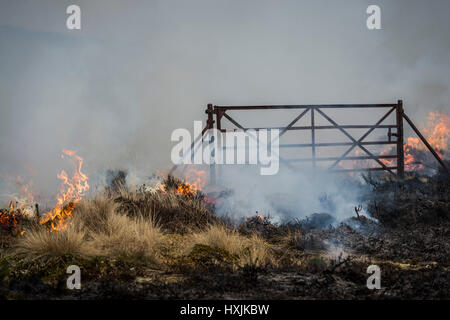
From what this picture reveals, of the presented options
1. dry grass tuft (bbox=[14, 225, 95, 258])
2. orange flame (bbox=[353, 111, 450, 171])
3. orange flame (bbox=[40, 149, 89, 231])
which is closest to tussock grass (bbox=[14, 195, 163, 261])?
dry grass tuft (bbox=[14, 225, 95, 258])

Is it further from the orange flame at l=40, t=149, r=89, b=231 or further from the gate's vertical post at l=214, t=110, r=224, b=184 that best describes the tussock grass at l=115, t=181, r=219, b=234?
the gate's vertical post at l=214, t=110, r=224, b=184

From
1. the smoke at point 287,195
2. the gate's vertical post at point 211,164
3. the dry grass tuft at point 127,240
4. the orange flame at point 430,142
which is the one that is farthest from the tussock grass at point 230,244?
the orange flame at point 430,142

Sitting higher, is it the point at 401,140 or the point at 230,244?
the point at 401,140

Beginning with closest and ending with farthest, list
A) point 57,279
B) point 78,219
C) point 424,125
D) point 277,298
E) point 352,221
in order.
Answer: point 277,298
point 57,279
point 78,219
point 352,221
point 424,125

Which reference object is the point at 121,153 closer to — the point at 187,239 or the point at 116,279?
the point at 187,239

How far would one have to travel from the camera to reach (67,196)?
7.02 meters

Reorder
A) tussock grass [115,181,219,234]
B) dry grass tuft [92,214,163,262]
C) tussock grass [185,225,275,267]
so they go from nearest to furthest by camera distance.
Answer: dry grass tuft [92,214,163,262] < tussock grass [185,225,275,267] < tussock grass [115,181,219,234]

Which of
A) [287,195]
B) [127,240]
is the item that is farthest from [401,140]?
[127,240]

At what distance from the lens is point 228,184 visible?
9.51 metres

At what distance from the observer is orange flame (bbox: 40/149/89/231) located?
616 cm

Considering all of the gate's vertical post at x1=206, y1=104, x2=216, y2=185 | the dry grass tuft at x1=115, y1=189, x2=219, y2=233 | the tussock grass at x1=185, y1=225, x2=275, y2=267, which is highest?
the gate's vertical post at x1=206, y1=104, x2=216, y2=185

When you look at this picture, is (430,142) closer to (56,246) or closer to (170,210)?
(170,210)
